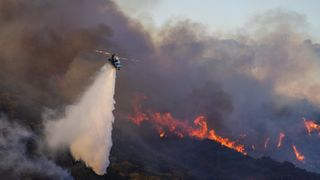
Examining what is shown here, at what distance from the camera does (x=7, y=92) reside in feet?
365

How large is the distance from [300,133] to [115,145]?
4956 inches

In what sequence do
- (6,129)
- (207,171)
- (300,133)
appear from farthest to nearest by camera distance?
(300,133) → (207,171) → (6,129)

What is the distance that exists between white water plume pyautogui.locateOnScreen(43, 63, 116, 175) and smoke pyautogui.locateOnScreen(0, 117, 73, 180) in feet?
23.5

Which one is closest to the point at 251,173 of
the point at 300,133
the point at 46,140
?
the point at 300,133

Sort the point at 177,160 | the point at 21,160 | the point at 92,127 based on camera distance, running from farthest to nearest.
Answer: the point at 177,160 → the point at 92,127 → the point at 21,160

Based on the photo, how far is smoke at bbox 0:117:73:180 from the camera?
51.5 metres

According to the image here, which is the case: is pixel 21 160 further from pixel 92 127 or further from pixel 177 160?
pixel 177 160

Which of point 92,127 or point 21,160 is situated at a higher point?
point 92,127

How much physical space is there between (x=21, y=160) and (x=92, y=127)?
2005 centimetres

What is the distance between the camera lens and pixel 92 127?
63812 millimetres

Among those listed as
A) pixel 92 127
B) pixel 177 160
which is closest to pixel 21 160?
pixel 92 127

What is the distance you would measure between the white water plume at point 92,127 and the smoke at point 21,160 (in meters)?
7.17

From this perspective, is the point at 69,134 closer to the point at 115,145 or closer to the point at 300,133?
the point at 115,145

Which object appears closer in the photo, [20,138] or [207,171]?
[20,138]
